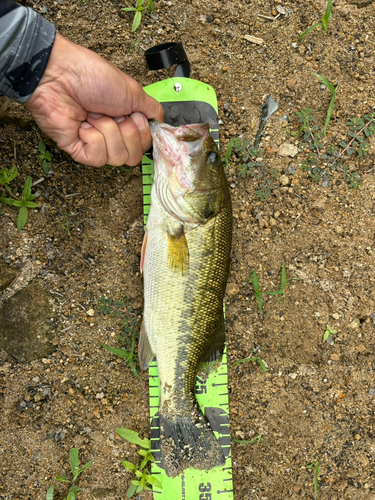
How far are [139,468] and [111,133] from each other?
2773 mm

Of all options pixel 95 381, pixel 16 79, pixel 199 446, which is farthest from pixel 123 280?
pixel 16 79

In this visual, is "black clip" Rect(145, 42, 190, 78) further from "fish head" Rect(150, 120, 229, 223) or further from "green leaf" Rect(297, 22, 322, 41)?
"green leaf" Rect(297, 22, 322, 41)

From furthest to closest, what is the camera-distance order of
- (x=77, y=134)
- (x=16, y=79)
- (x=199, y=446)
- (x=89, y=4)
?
(x=89, y=4), (x=199, y=446), (x=77, y=134), (x=16, y=79)

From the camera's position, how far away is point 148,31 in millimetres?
3211

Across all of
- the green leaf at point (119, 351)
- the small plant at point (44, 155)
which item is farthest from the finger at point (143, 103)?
the green leaf at point (119, 351)

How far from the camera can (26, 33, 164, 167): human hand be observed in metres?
2.53

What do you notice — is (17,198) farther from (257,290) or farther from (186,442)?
(186,442)

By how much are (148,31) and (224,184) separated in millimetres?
1620

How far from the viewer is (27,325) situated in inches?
119

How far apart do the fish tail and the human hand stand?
214cm

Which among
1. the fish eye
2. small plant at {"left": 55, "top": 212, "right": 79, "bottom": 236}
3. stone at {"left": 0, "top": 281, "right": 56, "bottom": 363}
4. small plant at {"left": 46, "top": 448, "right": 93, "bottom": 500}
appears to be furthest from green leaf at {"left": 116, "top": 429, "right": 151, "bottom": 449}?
the fish eye

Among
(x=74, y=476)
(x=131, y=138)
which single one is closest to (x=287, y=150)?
(x=131, y=138)

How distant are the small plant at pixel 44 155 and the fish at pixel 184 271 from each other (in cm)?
97

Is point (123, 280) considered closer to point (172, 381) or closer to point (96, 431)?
point (172, 381)
